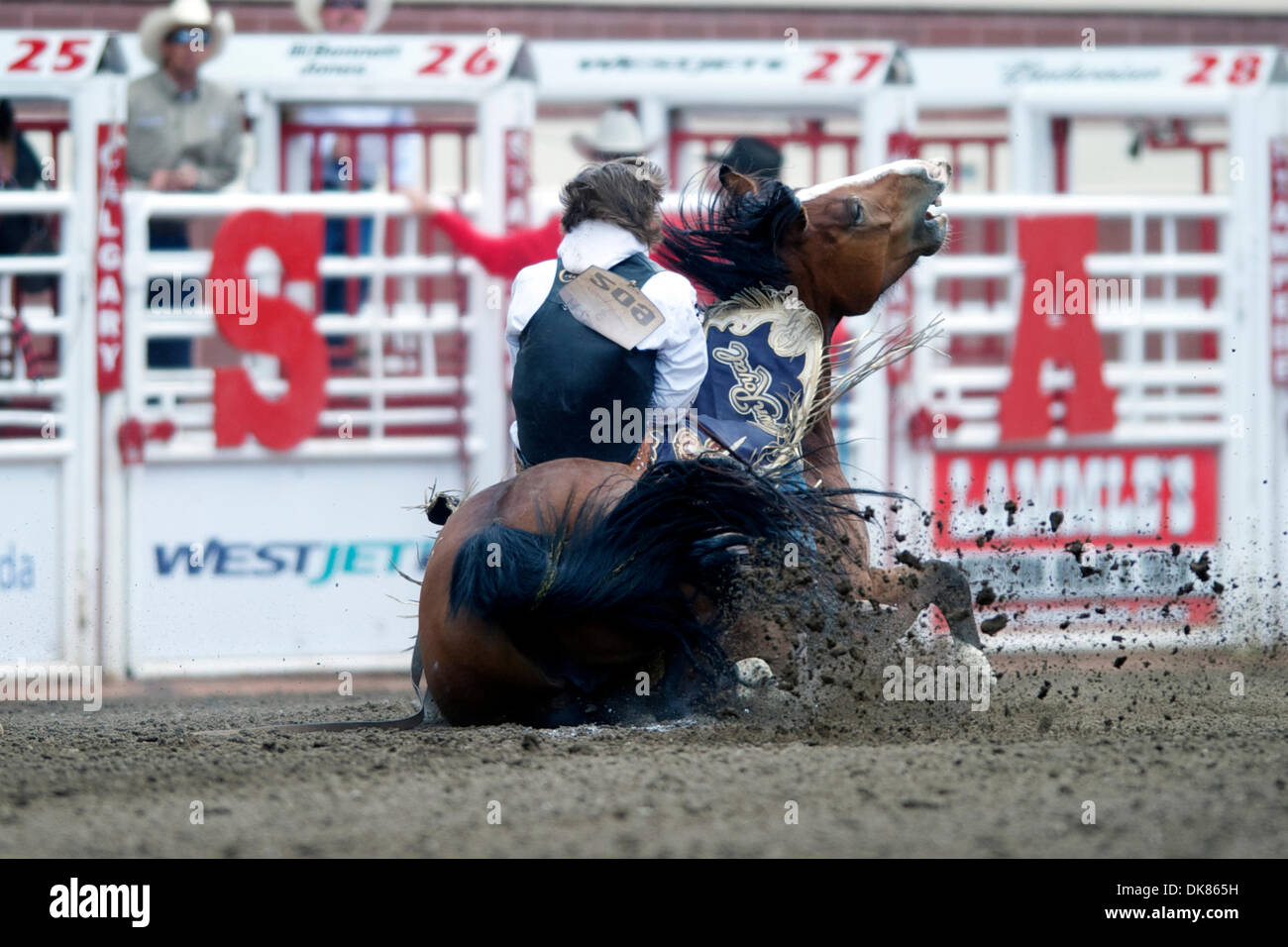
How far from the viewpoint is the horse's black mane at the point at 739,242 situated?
450 centimetres

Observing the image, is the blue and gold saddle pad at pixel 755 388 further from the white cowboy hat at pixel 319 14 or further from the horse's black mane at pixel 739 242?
the white cowboy hat at pixel 319 14

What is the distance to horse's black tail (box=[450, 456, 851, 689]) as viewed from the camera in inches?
146

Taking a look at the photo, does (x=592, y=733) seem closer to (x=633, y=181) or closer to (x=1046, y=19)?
(x=633, y=181)

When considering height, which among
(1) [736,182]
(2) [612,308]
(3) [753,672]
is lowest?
(3) [753,672]

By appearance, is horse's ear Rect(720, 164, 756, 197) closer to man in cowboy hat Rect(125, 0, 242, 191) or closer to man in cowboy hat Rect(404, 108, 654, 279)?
man in cowboy hat Rect(404, 108, 654, 279)

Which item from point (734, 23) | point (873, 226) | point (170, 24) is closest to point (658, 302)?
point (873, 226)

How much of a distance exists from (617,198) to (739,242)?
22.9 inches

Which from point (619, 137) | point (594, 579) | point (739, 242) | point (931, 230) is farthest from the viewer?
point (619, 137)

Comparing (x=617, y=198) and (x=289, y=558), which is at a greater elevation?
(x=617, y=198)

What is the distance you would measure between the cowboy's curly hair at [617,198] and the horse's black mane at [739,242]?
1.18 ft

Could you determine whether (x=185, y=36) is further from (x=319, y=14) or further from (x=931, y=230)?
(x=931, y=230)

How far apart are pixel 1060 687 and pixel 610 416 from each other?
2.33 meters

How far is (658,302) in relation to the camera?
156 inches

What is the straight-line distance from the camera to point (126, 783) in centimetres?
353
